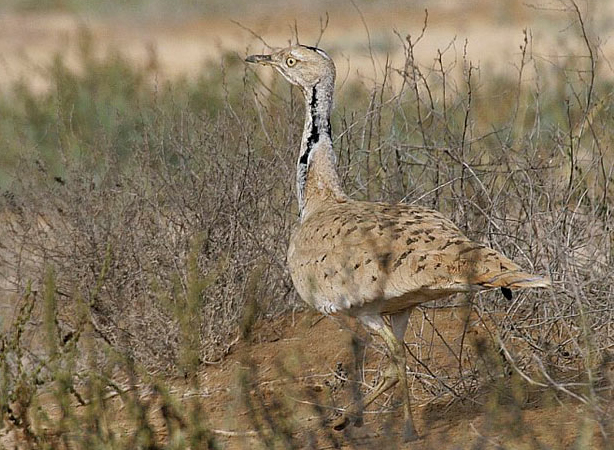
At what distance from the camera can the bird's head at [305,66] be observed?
461 centimetres

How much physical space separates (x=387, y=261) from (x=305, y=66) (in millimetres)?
1235

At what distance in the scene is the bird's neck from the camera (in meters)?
4.45

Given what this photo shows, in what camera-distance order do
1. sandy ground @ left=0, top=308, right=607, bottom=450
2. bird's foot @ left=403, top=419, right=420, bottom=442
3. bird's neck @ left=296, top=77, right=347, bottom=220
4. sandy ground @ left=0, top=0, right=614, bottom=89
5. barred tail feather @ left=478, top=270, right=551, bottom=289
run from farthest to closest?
sandy ground @ left=0, top=0, right=614, bottom=89
bird's neck @ left=296, top=77, right=347, bottom=220
bird's foot @ left=403, top=419, right=420, bottom=442
sandy ground @ left=0, top=308, right=607, bottom=450
barred tail feather @ left=478, top=270, right=551, bottom=289

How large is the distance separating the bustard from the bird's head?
134mm

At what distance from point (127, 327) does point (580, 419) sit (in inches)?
84.8

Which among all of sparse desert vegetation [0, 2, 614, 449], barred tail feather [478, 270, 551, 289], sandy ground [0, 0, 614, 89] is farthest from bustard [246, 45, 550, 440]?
sandy ground [0, 0, 614, 89]

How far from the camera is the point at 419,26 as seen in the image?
21.1 metres

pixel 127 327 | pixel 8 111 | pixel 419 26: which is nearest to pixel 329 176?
pixel 127 327

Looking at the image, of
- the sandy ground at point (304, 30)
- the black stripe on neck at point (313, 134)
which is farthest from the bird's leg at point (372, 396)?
the sandy ground at point (304, 30)

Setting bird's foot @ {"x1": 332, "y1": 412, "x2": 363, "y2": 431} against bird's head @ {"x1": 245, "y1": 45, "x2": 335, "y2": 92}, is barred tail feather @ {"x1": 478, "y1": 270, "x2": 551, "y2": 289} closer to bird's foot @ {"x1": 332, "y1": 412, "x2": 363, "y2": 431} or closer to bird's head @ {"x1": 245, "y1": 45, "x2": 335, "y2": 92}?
bird's foot @ {"x1": 332, "y1": 412, "x2": 363, "y2": 431}

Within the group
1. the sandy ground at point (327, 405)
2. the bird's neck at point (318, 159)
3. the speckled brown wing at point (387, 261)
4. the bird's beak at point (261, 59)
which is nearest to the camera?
the speckled brown wing at point (387, 261)

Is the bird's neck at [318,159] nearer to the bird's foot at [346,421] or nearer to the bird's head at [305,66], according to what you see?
the bird's head at [305,66]

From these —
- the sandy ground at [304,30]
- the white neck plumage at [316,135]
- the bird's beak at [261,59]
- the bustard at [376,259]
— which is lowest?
the sandy ground at [304,30]

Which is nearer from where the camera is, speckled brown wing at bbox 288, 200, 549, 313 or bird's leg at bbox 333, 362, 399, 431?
speckled brown wing at bbox 288, 200, 549, 313
